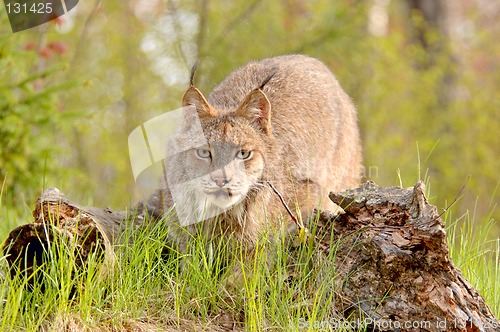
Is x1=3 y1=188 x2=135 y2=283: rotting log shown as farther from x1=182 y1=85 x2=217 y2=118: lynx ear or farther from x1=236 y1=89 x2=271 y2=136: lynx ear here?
x1=236 y1=89 x2=271 y2=136: lynx ear

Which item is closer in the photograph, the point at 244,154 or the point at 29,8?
the point at 244,154

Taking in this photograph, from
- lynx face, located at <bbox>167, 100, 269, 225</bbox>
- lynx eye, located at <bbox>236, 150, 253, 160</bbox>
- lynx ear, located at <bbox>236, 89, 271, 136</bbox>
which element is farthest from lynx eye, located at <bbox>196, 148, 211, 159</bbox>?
lynx ear, located at <bbox>236, 89, 271, 136</bbox>

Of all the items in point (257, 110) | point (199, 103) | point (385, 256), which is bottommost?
point (385, 256)

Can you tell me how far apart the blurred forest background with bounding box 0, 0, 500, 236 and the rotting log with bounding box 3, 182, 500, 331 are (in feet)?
13.9

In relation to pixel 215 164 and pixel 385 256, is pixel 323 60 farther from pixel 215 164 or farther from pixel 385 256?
pixel 385 256

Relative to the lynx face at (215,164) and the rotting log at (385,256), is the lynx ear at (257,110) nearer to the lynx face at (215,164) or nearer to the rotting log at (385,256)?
the lynx face at (215,164)

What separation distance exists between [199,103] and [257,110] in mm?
400

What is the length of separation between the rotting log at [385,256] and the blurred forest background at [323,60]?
13.9 ft

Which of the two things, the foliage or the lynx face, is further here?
the foliage

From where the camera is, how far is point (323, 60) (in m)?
11.5

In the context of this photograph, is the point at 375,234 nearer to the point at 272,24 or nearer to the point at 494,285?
the point at 494,285

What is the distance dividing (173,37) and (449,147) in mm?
5271

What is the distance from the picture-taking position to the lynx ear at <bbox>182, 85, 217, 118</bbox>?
4935 millimetres

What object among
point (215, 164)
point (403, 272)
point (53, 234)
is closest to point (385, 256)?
point (403, 272)
